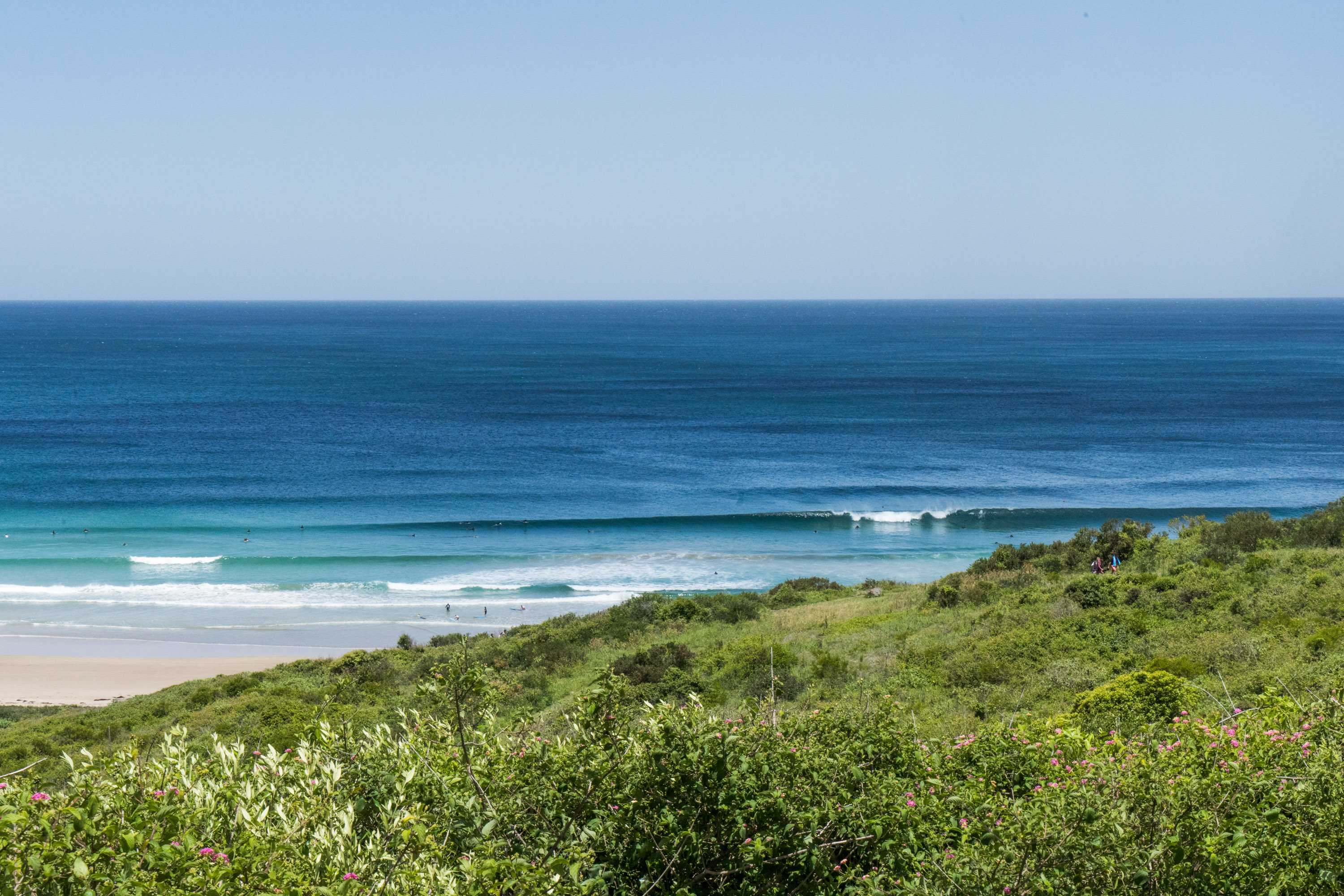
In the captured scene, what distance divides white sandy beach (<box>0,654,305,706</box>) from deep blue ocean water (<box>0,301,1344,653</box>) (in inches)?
83.2

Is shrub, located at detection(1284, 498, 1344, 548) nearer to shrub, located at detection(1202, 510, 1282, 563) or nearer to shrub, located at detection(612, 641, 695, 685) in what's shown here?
shrub, located at detection(1202, 510, 1282, 563)

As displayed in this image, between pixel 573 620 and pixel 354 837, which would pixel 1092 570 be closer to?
pixel 573 620

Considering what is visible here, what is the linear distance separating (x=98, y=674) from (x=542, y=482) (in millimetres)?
30824

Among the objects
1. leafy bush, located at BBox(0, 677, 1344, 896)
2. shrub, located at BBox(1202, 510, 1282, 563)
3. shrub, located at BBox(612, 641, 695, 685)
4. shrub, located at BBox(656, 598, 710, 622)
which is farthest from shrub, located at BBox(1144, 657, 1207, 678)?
shrub, located at BBox(656, 598, 710, 622)

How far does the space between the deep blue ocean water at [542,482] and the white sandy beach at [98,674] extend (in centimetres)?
211

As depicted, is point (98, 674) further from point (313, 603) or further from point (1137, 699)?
point (1137, 699)

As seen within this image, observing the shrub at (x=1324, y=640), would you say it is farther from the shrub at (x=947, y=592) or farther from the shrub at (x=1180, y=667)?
the shrub at (x=947, y=592)

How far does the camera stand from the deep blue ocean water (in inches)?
1704

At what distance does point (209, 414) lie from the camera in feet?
274

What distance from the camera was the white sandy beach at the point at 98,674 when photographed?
30281 mm

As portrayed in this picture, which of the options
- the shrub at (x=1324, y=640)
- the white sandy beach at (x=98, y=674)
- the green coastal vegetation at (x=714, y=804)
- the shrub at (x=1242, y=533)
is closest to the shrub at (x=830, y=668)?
the green coastal vegetation at (x=714, y=804)

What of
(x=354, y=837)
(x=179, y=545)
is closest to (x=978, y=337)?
(x=179, y=545)

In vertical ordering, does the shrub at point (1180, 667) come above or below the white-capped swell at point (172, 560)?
above

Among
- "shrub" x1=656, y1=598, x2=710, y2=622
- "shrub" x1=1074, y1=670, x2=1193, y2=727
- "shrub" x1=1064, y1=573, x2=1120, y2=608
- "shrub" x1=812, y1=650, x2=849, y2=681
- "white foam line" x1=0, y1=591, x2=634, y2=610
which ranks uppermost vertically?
"shrub" x1=1074, y1=670, x2=1193, y2=727
